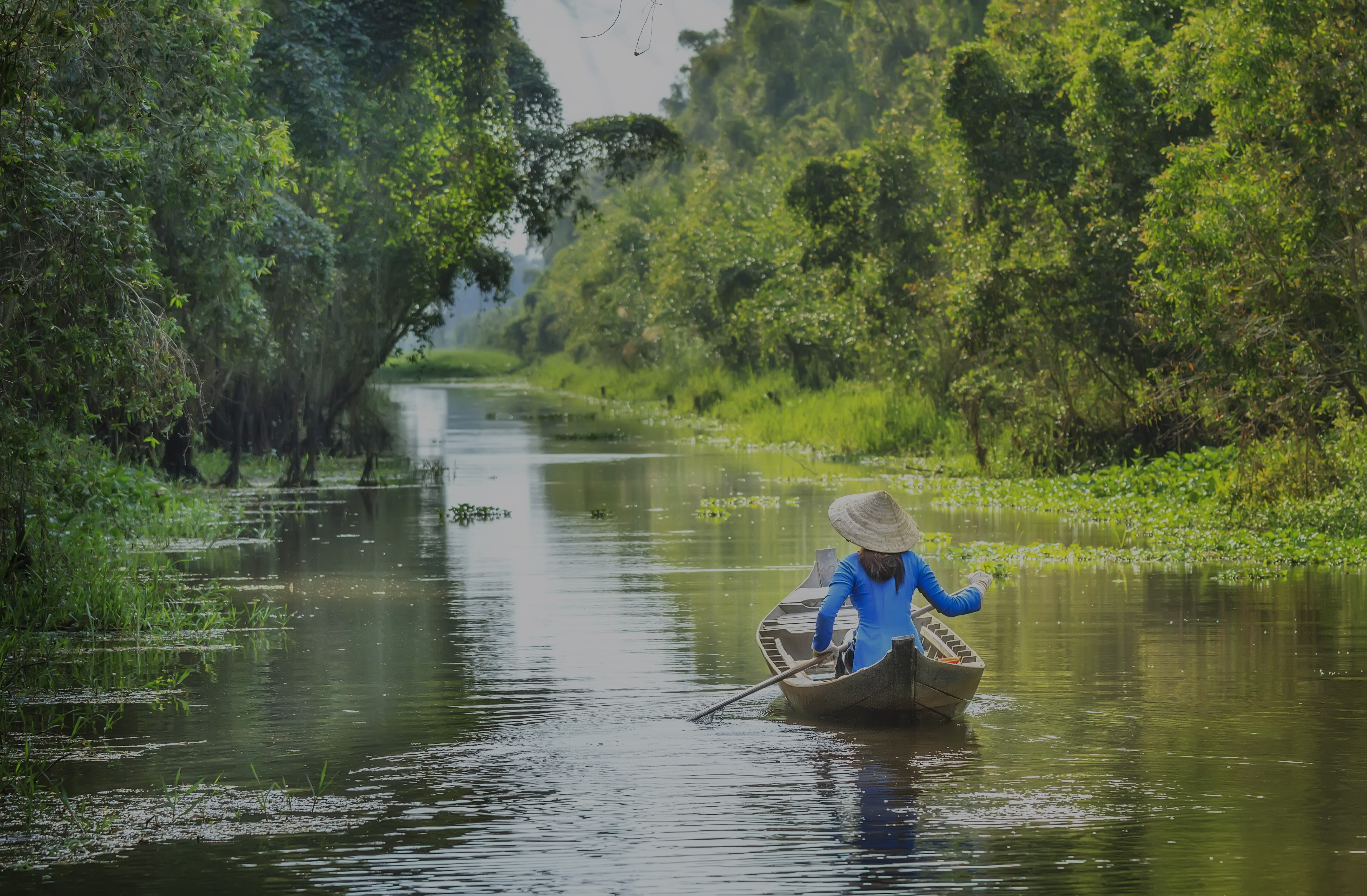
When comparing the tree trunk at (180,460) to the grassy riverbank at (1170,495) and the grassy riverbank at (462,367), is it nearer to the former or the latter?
the grassy riverbank at (1170,495)

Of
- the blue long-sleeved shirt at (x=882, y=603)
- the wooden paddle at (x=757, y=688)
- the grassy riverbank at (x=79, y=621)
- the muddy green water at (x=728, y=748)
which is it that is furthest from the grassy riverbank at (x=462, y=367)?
the blue long-sleeved shirt at (x=882, y=603)

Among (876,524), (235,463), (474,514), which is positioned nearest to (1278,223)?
(876,524)

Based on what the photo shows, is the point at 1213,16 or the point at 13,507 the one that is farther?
the point at 1213,16

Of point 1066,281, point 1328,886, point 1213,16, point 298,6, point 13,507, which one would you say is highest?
point 298,6

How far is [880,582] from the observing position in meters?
11.3

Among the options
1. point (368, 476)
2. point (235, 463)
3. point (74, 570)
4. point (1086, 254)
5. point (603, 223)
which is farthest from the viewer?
point (603, 223)

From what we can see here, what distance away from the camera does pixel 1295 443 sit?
22.1 metres

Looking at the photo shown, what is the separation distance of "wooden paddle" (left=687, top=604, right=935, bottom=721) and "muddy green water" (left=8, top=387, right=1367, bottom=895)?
122 mm

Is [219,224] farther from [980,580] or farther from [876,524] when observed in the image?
[980,580]

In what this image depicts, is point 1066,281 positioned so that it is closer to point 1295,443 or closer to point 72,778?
point 1295,443

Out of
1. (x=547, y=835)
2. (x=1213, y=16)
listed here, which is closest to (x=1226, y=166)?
(x=1213, y=16)

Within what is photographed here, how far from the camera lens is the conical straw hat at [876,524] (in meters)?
11.2

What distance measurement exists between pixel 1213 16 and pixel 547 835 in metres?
18.0

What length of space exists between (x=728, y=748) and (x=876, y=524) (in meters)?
1.63
